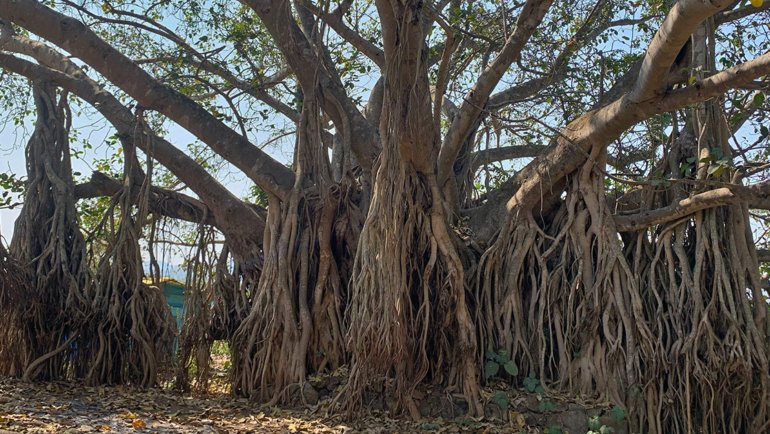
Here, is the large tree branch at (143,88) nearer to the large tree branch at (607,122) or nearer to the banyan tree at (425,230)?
the banyan tree at (425,230)

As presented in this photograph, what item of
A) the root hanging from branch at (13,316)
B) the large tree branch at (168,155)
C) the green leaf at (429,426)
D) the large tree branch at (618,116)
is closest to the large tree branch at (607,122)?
the large tree branch at (618,116)

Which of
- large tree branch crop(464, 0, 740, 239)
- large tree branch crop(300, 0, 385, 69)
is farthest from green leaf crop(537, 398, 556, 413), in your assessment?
large tree branch crop(300, 0, 385, 69)

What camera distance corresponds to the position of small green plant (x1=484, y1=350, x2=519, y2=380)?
6047 millimetres

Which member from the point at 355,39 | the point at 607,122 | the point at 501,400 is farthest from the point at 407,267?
the point at 355,39

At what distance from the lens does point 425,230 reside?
6121 mm

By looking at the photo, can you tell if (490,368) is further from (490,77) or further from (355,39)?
(355,39)

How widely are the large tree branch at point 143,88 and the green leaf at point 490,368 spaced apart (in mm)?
2237

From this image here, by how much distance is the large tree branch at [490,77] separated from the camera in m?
5.99

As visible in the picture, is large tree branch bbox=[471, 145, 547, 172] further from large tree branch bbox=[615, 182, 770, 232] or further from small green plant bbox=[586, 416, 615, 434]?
small green plant bbox=[586, 416, 615, 434]

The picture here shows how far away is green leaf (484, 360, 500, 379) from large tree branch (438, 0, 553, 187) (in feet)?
5.43

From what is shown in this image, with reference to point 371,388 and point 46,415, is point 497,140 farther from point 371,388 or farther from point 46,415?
point 46,415

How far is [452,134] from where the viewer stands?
254 inches

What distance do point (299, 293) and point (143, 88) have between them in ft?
7.17

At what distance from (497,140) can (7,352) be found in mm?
5332
